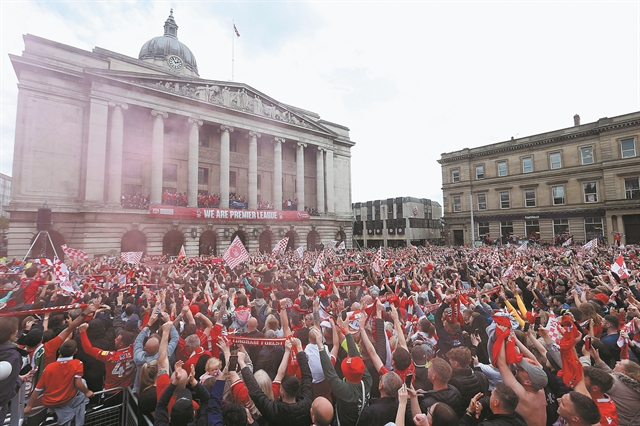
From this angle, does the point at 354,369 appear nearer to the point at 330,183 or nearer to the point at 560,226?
the point at 330,183

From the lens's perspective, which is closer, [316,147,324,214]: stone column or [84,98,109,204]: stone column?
[84,98,109,204]: stone column

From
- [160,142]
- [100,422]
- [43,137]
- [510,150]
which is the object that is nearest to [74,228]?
[43,137]

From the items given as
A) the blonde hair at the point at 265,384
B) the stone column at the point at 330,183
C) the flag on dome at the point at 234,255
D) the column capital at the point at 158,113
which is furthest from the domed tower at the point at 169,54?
the blonde hair at the point at 265,384

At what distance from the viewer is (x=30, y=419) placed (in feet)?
14.0

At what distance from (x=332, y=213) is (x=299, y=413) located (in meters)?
38.1

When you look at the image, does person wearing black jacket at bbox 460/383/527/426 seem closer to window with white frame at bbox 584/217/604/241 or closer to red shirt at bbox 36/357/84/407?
red shirt at bbox 36/357/84/407

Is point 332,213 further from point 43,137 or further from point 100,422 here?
point 100,422

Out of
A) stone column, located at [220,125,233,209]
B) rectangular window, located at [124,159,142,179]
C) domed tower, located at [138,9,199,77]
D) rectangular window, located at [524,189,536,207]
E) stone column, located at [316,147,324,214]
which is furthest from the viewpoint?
domed tower, located at [138,9,199,77]

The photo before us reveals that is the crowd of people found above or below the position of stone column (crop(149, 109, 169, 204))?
below

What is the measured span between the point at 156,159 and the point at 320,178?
20.0 metres

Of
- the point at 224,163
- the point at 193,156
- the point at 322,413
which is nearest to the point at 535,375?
the point at 322,413

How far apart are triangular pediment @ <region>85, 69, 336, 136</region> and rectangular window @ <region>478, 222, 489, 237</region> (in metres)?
25.7

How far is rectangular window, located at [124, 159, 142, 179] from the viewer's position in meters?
29.7

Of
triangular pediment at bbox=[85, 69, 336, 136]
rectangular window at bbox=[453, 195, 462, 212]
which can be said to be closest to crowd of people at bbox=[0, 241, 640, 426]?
triangular pediment at bbox=[85, 69, 336, 136]
